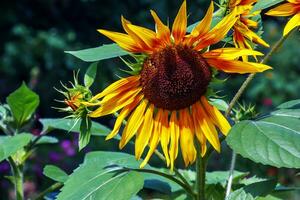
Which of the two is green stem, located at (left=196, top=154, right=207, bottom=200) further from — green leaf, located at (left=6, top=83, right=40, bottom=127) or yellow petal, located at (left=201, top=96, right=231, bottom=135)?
green leaf, located at (left=6, top=83, right=40, bottom=127)

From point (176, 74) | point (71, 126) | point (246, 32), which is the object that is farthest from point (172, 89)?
point (71, 126)

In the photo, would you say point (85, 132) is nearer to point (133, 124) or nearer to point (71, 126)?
point (133, 124)

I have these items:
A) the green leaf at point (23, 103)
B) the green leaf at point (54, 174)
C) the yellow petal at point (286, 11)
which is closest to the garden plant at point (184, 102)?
the yellow petal at point (286, 11)

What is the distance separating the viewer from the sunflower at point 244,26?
997mm

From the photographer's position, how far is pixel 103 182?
1.04 m

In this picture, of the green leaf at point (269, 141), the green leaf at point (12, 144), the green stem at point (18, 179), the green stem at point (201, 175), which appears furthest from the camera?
the green stem at point (18, 179)

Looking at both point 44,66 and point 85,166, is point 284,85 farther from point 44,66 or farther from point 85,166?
point 85,166

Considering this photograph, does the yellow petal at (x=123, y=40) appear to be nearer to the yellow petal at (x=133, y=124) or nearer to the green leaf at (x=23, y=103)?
the yellow petal at (x=133, y=124)

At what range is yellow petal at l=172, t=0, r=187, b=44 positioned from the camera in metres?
0.94

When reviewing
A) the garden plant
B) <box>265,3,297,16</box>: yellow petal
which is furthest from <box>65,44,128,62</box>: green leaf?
<box>265,3,297,16</box>: yellow petal

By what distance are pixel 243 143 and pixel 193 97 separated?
10 centimetres

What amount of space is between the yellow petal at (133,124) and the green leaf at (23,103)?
313mm

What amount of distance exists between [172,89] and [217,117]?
0.07 m

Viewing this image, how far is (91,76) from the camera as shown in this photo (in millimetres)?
1063
